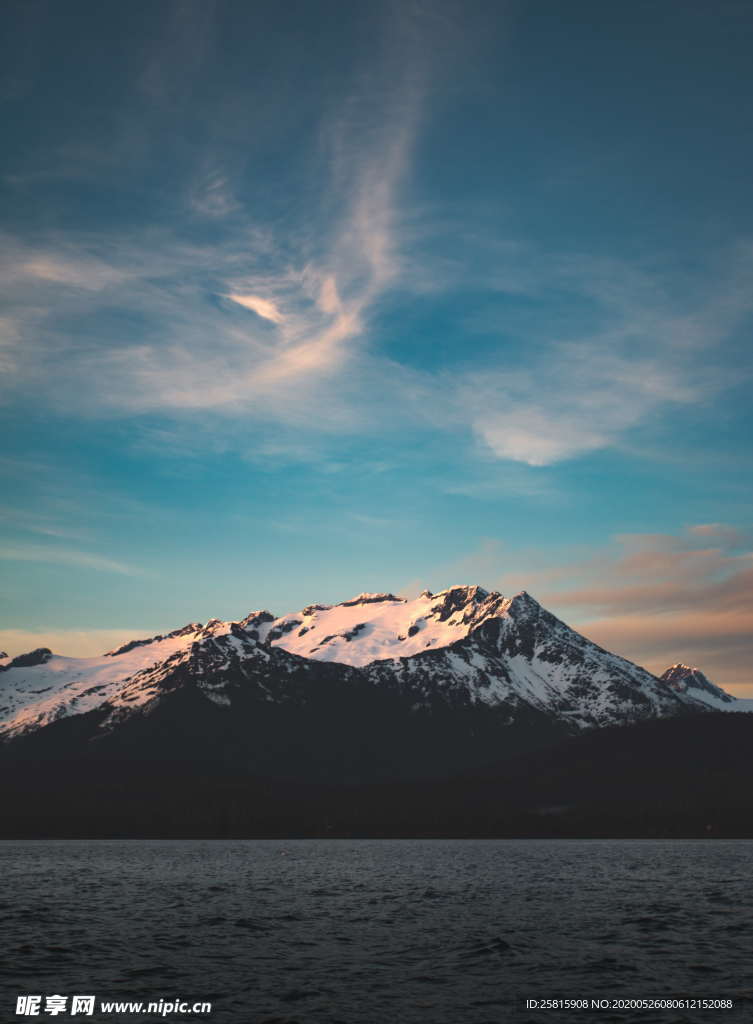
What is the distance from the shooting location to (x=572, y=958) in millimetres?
71188

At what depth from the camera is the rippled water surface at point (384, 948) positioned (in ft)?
184

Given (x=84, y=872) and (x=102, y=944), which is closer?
(x=102, y=944)

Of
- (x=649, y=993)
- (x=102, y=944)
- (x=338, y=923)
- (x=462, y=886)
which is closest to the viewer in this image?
(x=649, y=993)

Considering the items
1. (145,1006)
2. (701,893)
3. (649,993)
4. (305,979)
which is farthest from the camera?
(701,893)

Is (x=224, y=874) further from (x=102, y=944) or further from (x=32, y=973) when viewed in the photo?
(x=32, y=973)

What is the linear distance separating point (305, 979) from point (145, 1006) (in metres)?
12.9

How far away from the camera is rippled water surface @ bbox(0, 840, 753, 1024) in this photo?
55969 millimetres

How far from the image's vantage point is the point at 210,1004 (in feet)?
178

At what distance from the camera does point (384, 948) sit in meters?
76.6

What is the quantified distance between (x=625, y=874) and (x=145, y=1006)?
137 m

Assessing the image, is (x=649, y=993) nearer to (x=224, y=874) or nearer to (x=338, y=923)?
(x=338, y=923)

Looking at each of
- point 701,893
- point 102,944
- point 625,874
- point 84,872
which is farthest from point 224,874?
point 102,944

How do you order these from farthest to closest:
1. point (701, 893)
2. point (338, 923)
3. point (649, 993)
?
point (701, 893), point (338, 923), point (649, 993)

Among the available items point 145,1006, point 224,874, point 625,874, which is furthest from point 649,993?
point 224,874
